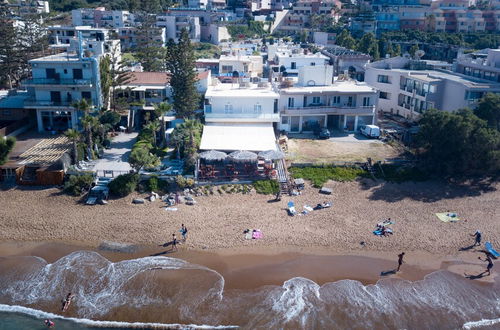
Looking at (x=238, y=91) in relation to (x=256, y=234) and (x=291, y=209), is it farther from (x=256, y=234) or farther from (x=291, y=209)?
(x=256, y=234)

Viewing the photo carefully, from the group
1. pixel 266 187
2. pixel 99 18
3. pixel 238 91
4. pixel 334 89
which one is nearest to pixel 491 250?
pixel 266 187

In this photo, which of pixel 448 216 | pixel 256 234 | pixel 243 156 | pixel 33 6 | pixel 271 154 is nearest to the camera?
pixel 256 234

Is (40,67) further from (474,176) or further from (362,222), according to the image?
(474,176)

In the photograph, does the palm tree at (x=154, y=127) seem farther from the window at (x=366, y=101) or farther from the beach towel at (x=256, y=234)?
the window at (x=366, y=101)

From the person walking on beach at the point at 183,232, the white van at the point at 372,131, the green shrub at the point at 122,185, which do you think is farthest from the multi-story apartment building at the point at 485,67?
the green shrub at the point at 122,185

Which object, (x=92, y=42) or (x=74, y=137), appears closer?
(x=74, y=137)
